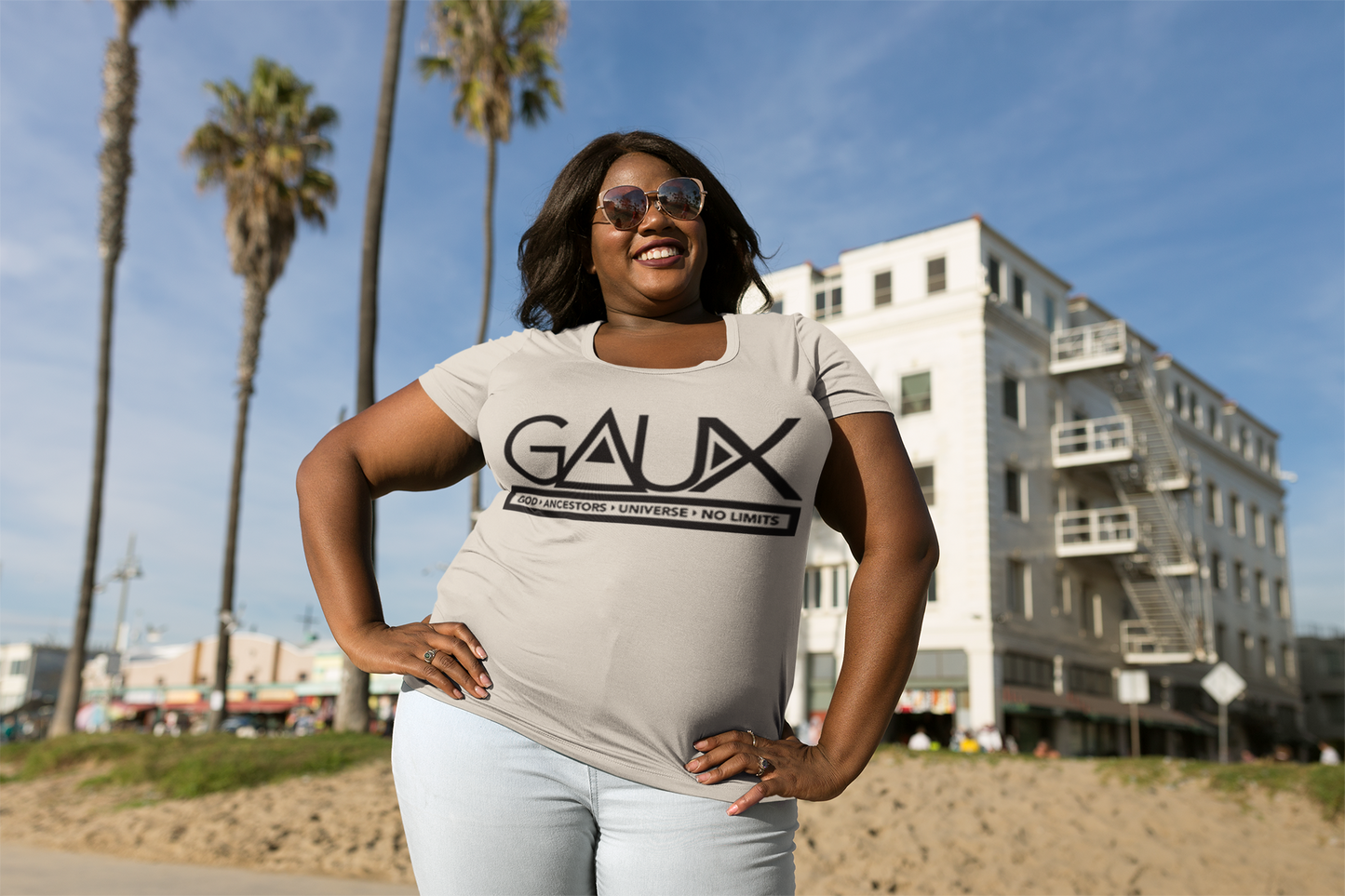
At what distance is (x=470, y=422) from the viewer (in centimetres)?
185

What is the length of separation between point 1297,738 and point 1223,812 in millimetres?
41949

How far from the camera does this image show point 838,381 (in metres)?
1.71

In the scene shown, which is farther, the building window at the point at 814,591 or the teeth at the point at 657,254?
the building window at the point at 814,591

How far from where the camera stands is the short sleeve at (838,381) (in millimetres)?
1688

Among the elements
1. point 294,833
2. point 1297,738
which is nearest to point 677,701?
point 294,833

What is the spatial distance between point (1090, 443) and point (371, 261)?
23.5 meters

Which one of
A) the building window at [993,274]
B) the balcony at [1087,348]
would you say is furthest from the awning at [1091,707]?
the building window at [993,274]

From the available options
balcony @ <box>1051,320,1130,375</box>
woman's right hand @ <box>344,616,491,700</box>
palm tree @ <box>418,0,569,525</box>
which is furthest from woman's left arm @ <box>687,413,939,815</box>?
balcony @ <box>1051,320,1130,375</box>

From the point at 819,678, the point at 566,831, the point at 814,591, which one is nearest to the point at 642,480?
the point at 566,831

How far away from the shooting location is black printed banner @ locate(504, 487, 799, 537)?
154 centimetres

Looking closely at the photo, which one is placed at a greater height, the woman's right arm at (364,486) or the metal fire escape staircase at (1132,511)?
the metal fire escape staircase at (1132,511)

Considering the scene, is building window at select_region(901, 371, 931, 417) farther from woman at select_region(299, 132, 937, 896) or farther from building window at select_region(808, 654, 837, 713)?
woman at select_region(299, 132, 937, 896)

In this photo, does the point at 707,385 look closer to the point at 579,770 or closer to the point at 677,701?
the point at 677,701

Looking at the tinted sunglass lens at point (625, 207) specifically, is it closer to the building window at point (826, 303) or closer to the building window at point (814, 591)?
the building window at point (814, 591)
